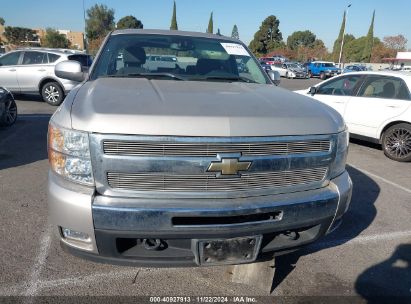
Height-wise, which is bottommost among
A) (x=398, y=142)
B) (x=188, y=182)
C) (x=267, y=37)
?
(x=398, y=142)

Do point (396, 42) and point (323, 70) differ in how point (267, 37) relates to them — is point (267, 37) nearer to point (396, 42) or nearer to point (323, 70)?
point (396, 42)

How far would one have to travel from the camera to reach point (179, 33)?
425cm

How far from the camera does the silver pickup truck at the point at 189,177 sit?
83.4 inches

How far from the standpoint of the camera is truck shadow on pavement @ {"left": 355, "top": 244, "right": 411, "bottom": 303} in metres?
2.79

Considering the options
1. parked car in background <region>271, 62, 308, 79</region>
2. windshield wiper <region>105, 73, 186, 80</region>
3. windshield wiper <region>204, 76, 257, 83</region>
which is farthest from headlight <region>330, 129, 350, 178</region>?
parked car in background <region>271, 62, 308, 79</region>

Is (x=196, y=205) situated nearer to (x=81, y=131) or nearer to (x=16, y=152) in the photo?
(x=81, y=131)

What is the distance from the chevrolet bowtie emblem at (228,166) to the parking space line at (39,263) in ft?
5.49

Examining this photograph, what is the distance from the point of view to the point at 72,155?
2.20 meters

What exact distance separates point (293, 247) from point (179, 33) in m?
2.88

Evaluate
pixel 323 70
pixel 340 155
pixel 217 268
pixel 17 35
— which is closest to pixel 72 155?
pixel 217 268

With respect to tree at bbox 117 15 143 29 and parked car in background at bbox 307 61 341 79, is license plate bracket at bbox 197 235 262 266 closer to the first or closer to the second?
parked car in background at bbox 307 61 341 79

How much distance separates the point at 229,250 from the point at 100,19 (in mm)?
95134

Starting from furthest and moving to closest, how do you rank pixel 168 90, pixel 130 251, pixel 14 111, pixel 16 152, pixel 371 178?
pixel 14 111
pixel 16 152
pixel 371 178
pixel 168 90
pixel 130 251

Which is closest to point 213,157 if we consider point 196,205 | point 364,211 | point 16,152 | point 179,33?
point 196,205
